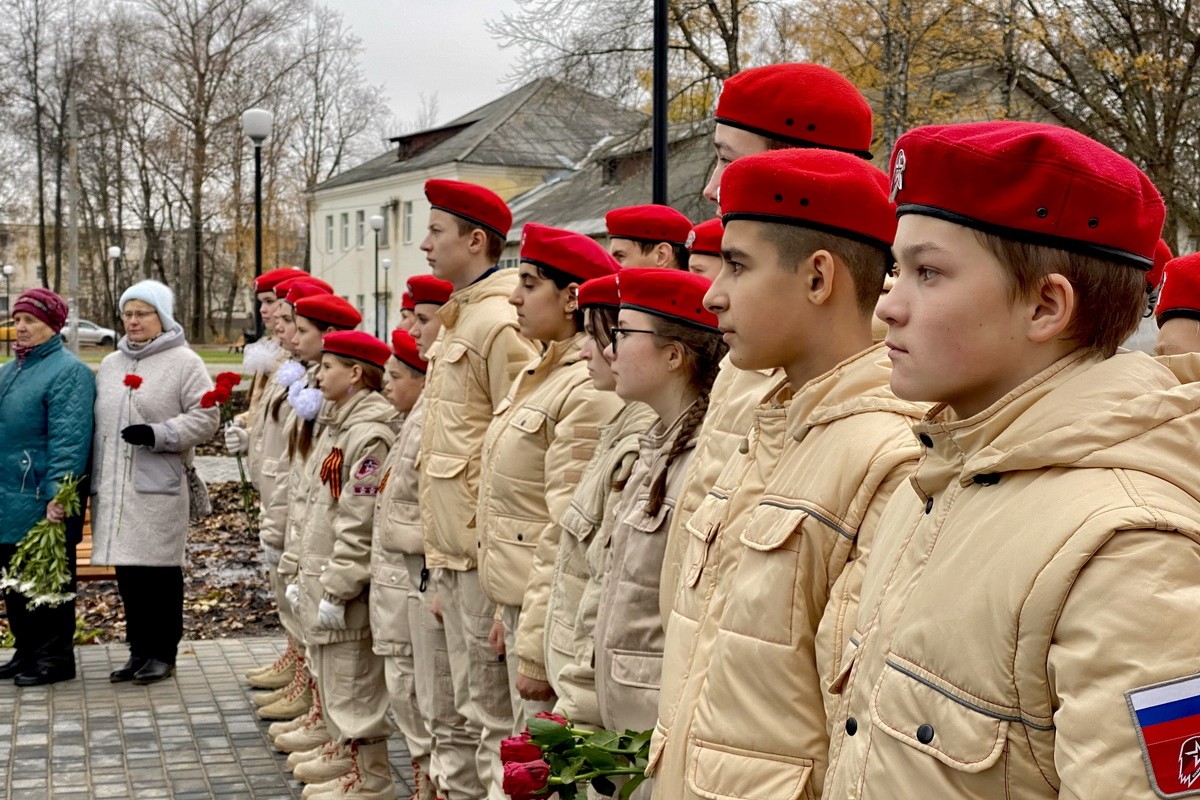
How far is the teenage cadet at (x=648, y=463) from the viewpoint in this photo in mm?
3719

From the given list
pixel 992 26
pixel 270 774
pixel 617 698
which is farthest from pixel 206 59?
pixel 617 698

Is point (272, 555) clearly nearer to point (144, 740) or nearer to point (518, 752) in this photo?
point (144, 740)

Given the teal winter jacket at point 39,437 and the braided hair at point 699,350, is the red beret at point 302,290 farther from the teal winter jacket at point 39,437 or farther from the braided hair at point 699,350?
the braided hair at point 699,350

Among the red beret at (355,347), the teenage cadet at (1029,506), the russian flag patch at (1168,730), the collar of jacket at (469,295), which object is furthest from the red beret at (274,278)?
the russian flag patch at (1168,730)

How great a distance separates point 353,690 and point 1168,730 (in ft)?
Result: 18.6

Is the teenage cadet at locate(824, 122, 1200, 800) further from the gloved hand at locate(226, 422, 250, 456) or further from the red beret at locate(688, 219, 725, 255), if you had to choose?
the gloved hand at locate(226, 422, 250, 456)

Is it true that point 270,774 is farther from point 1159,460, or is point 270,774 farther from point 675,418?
point 1159,460

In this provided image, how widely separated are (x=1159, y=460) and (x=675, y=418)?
91.6 inches

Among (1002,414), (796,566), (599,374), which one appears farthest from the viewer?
(599,374)

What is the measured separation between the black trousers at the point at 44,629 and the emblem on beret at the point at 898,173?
304 inches

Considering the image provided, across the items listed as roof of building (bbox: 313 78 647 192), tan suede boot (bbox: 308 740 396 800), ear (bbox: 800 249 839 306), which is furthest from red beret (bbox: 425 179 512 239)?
roof of building (bbox: 313 78 647 192)

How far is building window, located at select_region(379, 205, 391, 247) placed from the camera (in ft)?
208

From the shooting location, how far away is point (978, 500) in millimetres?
1949

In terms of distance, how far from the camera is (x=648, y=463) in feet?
13.3
